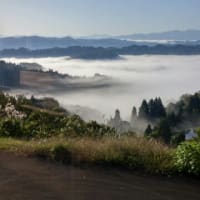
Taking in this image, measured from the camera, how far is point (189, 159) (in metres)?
7.20

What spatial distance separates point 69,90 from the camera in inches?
7657

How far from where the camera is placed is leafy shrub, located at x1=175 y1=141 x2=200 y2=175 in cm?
712

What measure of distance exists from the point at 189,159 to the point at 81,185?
1.61 meters

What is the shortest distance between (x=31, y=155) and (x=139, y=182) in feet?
6.81

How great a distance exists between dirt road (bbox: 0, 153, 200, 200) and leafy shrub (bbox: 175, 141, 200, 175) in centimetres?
21

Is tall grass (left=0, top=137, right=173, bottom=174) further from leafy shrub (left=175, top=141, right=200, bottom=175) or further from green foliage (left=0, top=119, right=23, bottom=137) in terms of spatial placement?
green foliage (left=0, top=119, right=23, bottom=137)

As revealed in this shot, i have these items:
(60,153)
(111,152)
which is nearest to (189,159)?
(111,152)

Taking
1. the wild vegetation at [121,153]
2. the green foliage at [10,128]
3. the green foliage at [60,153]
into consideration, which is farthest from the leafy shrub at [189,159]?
the green foliage at [10,128]

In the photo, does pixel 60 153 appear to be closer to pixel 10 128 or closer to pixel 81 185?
pixel 81 185

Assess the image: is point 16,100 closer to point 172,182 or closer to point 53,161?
point 53,161

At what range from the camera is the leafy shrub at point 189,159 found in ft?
23.4

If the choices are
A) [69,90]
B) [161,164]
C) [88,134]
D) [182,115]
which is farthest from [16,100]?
[69,90]

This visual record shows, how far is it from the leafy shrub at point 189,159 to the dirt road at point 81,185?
0.21 m

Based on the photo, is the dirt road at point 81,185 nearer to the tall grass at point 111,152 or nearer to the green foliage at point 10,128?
the tall grass at point 111,152
